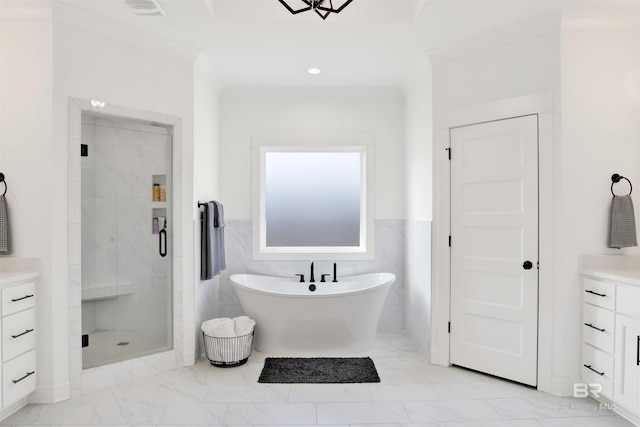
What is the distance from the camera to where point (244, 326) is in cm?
357

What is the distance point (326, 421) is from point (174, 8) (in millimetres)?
2827

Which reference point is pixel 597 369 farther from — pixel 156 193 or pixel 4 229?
pixel 4 229

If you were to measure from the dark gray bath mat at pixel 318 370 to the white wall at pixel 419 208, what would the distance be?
66 centimetres

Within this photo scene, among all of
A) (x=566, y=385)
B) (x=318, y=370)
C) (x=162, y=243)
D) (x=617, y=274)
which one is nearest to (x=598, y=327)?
(x=617, y=274)

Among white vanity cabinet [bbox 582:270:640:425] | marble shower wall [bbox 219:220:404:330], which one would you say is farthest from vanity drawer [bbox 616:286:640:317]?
marble shower wall [bbox 219:220:404:330]

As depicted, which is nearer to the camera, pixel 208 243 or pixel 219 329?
pixel 219 329

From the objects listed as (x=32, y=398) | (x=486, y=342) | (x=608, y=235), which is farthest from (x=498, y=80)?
(x=32, y=398)

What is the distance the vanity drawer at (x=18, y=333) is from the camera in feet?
8.04

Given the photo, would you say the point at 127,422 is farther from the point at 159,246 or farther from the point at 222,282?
the point at 222,282

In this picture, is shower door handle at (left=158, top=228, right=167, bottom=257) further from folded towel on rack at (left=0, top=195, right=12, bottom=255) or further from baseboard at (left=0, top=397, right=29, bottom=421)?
baseboard at (left=0, top=397, right=29, bottom=421)

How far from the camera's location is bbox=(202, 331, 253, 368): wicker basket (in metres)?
3.43

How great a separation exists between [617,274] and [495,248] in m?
0.78

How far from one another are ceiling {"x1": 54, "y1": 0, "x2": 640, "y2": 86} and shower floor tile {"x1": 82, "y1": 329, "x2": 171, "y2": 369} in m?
2.24

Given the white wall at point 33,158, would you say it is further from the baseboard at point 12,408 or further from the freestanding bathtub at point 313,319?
the freestanding bathtub at point 313,319
